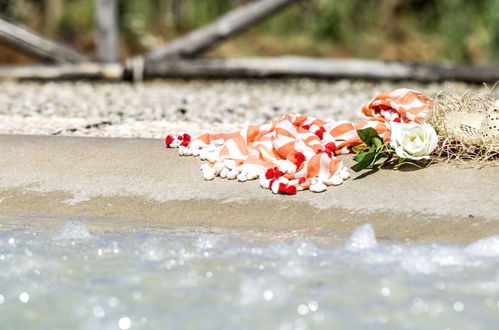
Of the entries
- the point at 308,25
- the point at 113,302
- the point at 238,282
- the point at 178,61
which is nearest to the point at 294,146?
the point at 238,282

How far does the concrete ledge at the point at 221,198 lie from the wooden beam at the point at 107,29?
495 centimetres

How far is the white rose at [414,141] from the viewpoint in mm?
3650

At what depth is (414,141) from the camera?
367cm

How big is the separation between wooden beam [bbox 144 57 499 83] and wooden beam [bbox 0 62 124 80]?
13.6 inches

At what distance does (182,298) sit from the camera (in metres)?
2.68

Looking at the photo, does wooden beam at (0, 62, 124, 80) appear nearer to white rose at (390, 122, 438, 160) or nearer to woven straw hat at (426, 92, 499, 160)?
woven straw hat at (426, 92, 499, 160)

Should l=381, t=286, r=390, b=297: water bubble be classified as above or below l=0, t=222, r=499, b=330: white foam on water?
above

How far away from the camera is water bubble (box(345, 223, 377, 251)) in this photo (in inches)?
123

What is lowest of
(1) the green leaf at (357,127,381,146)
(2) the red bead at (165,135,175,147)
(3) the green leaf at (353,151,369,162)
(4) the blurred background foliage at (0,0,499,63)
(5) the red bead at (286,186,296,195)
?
(4) the blurred background foliage at (0,0,499,63)

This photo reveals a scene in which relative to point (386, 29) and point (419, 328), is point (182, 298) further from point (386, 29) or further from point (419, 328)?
point (386, 29)

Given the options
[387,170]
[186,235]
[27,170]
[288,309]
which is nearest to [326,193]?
[387,170]

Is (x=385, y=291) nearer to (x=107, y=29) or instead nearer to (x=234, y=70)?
(x=234, y=70)

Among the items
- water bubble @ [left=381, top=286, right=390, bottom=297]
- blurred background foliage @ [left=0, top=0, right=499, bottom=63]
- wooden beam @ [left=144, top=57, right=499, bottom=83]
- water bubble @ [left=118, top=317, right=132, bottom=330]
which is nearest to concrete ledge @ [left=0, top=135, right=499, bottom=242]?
water bubble @ [left=381, top=286, right=390, bottom=297]

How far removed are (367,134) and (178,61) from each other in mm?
5214
